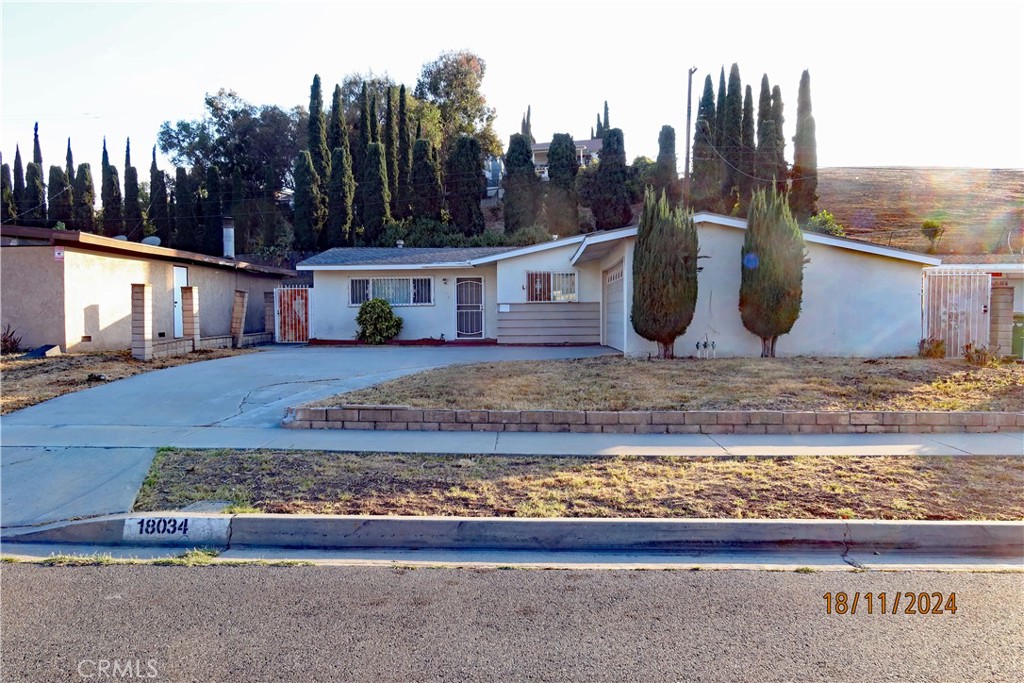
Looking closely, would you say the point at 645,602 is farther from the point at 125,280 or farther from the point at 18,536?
the point at 125,280

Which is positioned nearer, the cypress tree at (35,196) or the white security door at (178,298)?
the white security door at (178,298)

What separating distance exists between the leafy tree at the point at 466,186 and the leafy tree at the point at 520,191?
1730mm

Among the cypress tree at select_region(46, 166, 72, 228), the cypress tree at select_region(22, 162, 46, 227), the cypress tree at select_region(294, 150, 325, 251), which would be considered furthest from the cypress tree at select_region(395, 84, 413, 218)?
the cypress tree at select_region(22, 162, 46, 227)

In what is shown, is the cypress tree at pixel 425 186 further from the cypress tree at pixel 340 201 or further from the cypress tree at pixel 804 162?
the cypress tree at pixel 804 162

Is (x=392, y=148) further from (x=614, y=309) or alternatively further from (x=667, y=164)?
(x=614, y=309)

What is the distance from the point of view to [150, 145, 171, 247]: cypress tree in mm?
40719

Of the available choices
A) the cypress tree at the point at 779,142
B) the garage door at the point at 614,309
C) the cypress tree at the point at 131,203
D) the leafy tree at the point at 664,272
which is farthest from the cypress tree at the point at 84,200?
the cypress tree at the point at 779,142

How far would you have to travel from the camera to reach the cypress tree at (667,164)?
38.6 meters

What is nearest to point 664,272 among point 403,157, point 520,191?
point 520,191

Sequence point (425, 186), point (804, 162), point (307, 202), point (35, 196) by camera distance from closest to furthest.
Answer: point (307, 202) → point (425, 186) → point (804, 162) → point (35, 196)

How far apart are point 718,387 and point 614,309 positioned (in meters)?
7.60

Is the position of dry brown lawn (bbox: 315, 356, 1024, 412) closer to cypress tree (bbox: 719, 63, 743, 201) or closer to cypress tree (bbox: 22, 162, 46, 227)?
cypress tree (bbox: 719, 63, 743, 201)

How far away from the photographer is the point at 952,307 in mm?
15352

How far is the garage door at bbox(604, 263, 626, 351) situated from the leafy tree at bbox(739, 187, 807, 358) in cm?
281
